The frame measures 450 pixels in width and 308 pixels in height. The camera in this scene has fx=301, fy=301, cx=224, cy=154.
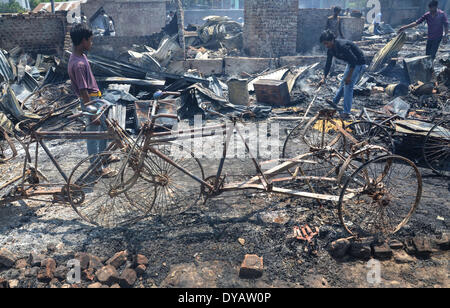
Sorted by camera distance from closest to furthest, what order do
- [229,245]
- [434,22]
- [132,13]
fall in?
1. [229,245]
2. [434,22]
3. [132,13]

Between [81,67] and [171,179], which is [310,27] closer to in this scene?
[81,67]

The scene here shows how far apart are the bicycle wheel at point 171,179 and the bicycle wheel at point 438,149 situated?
11.3 ft

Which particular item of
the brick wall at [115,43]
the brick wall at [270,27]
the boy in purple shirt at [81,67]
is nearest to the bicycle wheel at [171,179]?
the boy in purple shirt at [81,67]

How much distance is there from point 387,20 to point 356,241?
23955 millimetres

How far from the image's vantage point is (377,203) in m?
3.57

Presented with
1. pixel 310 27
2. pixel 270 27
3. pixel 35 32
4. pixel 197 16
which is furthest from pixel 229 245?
pixel 197 16

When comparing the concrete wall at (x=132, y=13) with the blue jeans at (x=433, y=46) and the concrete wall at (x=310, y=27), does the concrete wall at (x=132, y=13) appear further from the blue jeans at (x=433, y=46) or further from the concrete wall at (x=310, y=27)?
the blue jeans at (x=433, y=46)

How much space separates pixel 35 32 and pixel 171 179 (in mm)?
10536

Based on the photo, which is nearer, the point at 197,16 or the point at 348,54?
the point at 348,54

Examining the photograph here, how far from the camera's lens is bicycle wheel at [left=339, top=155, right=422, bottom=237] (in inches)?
125

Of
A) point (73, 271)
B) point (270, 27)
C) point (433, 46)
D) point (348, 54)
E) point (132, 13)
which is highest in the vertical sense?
point (132, 13)

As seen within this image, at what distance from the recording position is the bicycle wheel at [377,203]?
10.4 feet

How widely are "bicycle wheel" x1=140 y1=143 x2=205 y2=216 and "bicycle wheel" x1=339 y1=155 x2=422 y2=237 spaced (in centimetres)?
178
